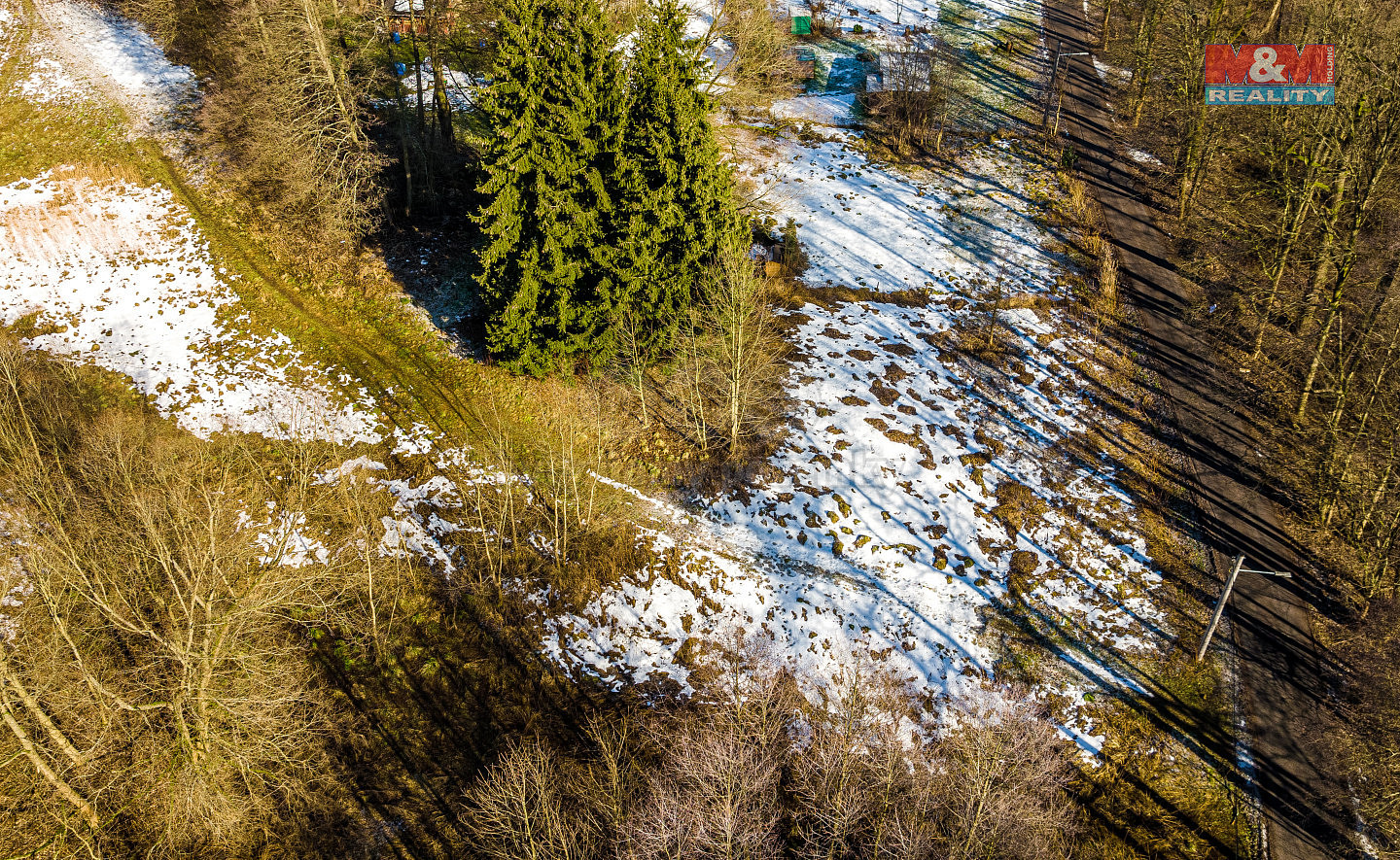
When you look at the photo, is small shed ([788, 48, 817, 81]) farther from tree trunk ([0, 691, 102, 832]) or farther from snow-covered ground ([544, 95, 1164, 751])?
tree trunk ([0, 691, 102, 832])

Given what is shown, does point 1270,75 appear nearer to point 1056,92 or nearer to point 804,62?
point 1056,92

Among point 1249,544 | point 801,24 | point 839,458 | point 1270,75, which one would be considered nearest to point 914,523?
point 839,458

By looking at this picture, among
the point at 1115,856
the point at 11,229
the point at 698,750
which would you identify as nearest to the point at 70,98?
the point at 11,229

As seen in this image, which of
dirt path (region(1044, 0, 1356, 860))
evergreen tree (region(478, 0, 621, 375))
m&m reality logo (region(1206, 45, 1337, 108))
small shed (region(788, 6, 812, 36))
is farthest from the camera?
small shed (region(788, 6, 812, 36))

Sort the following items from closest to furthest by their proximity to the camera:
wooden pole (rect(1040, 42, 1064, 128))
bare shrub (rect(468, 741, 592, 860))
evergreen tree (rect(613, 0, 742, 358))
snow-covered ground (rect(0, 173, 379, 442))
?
bare shrub (rect(468, 741, 592, 860)) < evergreen tree (rect(613, 0, 742, 358)) < snow-covered ground (rect(0, 173, 379, 442)) < wooden pole (rect(1040, 42, 1064, 128))

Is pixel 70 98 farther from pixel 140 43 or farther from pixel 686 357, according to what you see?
pixel 686 357

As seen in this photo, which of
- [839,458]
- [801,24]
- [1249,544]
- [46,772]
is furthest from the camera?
[801,24]

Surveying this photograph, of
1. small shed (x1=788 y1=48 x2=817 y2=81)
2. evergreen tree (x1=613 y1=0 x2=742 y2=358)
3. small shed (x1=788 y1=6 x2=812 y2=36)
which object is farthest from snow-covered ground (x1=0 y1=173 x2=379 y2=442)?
small shed (x1=788 y1=6 x2=812 y2=36)
